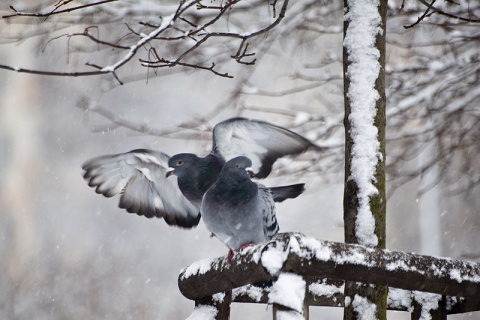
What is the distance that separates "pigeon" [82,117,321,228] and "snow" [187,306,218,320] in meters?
0.55

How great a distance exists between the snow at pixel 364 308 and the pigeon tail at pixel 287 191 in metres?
0.58

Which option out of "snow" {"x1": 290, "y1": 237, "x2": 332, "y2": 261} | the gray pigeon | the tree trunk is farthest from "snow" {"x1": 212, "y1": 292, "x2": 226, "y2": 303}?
"snow" {"x1": 290, "y1": 237, "x2": 332, "y2": 261}

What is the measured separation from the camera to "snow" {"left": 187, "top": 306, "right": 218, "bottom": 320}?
6.06 feet

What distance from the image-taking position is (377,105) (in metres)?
2.01

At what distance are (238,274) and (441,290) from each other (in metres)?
0.56

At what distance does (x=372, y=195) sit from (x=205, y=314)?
638 millimetres

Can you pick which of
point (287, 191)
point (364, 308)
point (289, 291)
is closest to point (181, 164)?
point (287, 191)

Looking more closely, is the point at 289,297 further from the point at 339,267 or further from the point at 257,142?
the point at 257,142

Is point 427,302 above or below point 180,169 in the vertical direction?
below

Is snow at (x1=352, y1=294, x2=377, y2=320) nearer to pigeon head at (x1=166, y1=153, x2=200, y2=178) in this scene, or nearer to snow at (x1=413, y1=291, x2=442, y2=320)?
snow at (x1=413, y1=291, x2=442, y2=320)

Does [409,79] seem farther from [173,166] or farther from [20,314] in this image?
[20,314]

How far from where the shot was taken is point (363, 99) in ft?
6.60

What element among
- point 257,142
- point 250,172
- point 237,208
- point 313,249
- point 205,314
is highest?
point 257,142

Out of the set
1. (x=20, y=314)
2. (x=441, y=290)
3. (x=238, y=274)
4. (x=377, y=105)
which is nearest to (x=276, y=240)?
(x=238, y=274)
